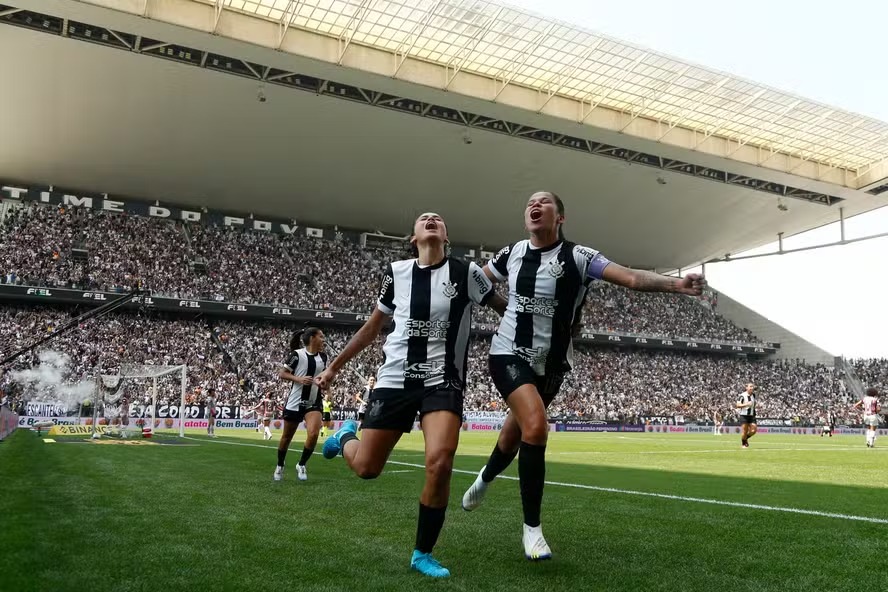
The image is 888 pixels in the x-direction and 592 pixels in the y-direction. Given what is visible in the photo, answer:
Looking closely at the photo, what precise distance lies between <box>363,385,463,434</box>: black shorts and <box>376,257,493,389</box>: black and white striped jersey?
5cm

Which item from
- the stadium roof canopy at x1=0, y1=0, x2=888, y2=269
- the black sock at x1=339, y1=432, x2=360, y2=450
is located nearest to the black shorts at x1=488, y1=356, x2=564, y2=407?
the black sock at x1=339, y1=432, x2=360, y2=450

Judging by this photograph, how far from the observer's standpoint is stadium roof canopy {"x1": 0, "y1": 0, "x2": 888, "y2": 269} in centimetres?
2891

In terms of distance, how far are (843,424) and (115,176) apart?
49424 millimetres

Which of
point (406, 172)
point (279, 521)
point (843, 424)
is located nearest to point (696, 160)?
point (406, 172)

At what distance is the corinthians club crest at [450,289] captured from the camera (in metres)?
4.85

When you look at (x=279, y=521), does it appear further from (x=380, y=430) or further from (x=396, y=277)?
(x=396, y=277)

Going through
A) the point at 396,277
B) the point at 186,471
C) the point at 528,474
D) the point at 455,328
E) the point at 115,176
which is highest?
the point at 115,176

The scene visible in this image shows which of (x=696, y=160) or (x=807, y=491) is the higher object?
(x=696, y=160)

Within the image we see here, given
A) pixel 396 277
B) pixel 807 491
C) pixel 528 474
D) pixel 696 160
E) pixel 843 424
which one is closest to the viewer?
pixel 528 474

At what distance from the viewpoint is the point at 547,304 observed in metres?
5.10

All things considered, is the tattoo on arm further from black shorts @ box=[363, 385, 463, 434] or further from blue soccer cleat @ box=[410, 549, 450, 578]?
blue soccer cleat @ box=[410, 549, 450, 578]

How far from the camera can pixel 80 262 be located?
132 feet

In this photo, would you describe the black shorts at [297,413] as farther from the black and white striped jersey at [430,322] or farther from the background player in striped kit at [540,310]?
the black and white striped jersey at [430,322]

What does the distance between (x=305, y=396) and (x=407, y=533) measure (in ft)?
16.7
